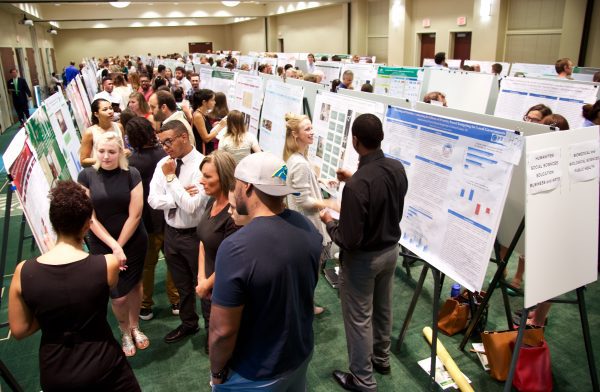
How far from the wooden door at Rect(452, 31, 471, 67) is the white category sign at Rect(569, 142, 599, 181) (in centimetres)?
1196

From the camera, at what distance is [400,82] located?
7.04m

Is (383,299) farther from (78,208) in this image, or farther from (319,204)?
(78,208)

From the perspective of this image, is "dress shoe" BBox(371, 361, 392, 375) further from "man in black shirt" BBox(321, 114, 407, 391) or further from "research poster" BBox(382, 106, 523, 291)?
"research poster" BBox(382, 106, 523, 291)

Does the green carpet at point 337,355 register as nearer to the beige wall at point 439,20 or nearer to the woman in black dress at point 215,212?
the woman in black dress at point 215,212

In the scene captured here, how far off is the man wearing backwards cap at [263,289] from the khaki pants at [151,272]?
6.54 ft

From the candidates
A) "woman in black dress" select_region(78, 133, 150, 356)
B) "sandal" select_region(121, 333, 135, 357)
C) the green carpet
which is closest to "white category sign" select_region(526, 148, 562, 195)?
the green carpet

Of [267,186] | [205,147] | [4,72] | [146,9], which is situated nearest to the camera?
[267,186]

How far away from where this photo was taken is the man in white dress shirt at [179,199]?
283 centimetres

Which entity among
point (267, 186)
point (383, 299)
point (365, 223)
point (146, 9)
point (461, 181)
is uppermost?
point (146, 9)

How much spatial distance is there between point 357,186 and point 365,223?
0.70ft

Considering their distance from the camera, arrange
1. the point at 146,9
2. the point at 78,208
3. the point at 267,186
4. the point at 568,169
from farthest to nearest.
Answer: the point at 146,9 < the point at 568,169 < the point at 78,208 < the point at 267,186

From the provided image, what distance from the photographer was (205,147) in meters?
5.71

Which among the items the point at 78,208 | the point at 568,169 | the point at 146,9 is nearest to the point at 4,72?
the point at 146,9

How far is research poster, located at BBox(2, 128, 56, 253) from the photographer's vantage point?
2.49 m
